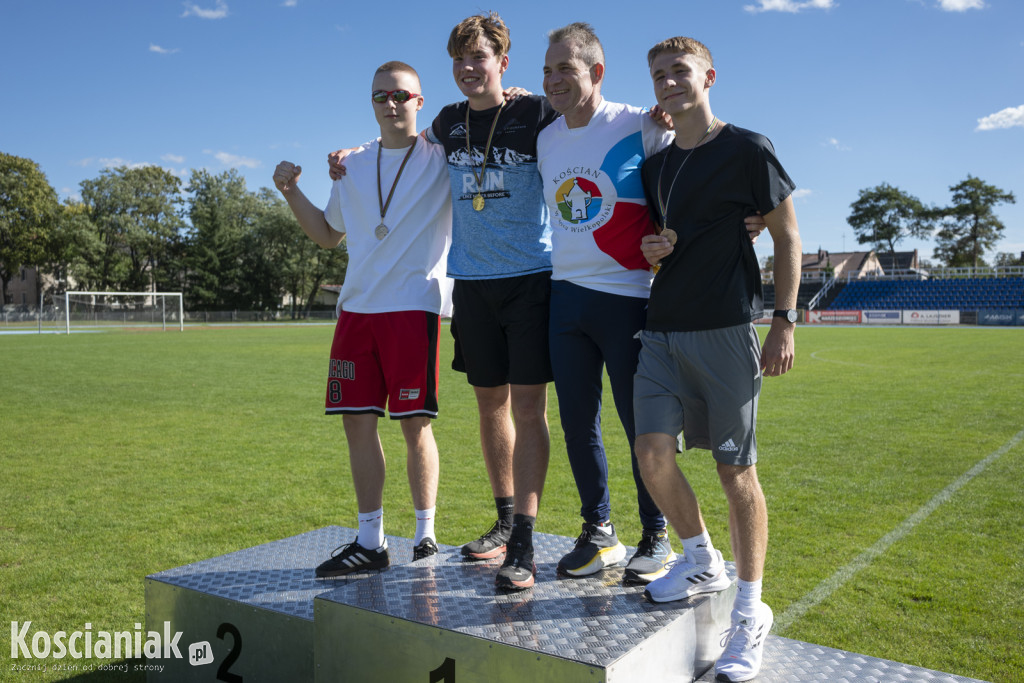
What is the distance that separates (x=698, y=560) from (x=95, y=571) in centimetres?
334

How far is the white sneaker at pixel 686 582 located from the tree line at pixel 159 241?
2545 inches

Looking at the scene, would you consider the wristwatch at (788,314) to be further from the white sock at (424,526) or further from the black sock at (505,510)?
the white sock at (424,526)

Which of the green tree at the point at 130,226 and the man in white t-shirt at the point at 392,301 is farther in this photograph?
the green tree at the point at 130,226

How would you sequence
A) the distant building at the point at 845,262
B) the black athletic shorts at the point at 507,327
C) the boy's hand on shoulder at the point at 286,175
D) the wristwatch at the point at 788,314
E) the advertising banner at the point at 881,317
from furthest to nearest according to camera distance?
the distant building at the point at 845,262 < the advertising banner at the point at 881,317 < the boy's hand on shoulder at the point at 286,175 < the black athletic shorts at the point at 507,327 < the wristwatch at the point at 788,314

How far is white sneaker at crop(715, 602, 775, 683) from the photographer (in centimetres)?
253

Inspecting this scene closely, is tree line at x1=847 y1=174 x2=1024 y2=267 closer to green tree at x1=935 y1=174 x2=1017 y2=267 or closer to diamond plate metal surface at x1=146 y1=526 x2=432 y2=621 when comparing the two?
green tree at x1=935 y1=174 x2=1017 y2=267

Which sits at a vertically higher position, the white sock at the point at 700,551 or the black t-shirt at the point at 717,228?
the black t-shirt at the point at 717,228

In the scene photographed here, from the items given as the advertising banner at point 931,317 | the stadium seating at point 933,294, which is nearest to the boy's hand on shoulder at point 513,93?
the advertising banner at point 931,317

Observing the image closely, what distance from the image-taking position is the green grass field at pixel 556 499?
3555mm

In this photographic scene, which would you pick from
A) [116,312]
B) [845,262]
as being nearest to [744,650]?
[116,312]

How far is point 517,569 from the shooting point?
9.36ft

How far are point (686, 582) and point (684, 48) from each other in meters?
1.94

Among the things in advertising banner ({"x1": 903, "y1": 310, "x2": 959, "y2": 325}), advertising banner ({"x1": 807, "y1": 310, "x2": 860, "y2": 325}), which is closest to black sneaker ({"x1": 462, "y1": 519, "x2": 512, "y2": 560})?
advertising banner ({"x1": 903, "y1": 310, "x2": 959, "y2": 325})

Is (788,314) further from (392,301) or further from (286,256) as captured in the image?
(286,256)
